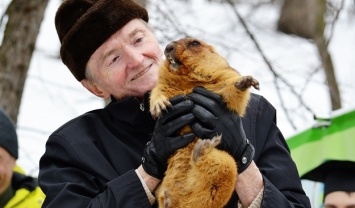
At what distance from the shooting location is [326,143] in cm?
431

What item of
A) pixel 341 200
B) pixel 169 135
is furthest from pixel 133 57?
pixel 341 200

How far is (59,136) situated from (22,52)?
254 cm

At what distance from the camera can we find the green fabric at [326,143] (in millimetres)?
4168

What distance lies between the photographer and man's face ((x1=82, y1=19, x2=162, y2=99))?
2.79 metres

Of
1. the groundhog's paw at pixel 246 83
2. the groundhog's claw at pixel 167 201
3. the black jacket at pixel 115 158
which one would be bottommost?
the black jacket at pixel 115 158

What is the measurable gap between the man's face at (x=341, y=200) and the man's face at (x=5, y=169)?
1972 mm

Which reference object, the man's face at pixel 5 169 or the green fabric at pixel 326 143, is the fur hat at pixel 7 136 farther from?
the green fabric at pixel 326 143

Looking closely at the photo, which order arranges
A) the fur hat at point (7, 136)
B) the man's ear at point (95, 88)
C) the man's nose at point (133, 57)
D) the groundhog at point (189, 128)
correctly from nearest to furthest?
1. the groundhog at point (189, 128)
2. the man's nose at point (133, 57)
3. the man's ear at point (95, 88)
4. the fur hat at point (7, 136)

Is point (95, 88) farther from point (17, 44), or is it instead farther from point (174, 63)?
point (17, 44)

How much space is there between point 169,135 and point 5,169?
8.17 ft

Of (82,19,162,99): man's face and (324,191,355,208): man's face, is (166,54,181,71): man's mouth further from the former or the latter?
(324,191,355,208): man's face

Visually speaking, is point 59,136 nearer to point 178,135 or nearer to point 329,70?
point 178,135

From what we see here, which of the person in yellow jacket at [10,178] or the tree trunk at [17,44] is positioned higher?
the tree trunk at [17,44]

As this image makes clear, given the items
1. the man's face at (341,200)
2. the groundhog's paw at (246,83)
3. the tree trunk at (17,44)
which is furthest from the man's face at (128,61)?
the tree trunk at (17,44)
